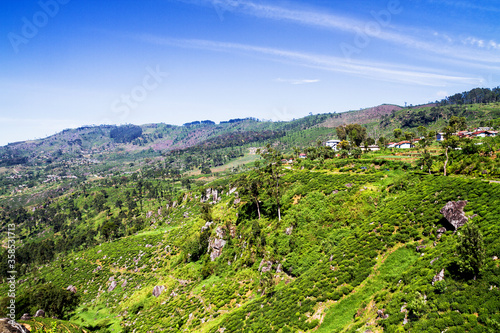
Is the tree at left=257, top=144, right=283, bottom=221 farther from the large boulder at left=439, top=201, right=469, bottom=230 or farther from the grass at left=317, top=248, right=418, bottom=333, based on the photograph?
the large boulder at left=439, top=201, right=469, bottom=230

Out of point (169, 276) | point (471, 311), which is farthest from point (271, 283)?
point (169, 276)

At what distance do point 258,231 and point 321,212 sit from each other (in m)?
14.7

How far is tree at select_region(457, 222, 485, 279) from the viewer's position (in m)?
17.9

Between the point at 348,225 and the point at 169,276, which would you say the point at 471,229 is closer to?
the point at 348,225

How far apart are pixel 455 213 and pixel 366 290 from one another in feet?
46.2

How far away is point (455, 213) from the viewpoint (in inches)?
1065

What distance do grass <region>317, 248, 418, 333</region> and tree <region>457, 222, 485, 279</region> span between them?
7624 millimetres

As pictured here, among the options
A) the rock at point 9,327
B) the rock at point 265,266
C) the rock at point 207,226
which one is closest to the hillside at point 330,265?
the rock at point 265,266

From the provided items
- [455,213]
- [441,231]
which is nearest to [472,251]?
[441,231]

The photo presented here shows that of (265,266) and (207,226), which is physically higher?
(265,266)

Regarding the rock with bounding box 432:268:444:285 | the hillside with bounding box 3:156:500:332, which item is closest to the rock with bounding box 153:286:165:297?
the hillside with bounding box 3:156:500:332

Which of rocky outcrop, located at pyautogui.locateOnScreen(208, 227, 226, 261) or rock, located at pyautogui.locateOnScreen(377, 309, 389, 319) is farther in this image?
rocky outcrop, located at pyautogui.locateOnScreen(208, 227, 226, 261)

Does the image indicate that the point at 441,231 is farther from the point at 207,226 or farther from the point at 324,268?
the point at 207,226

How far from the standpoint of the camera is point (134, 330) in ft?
166
